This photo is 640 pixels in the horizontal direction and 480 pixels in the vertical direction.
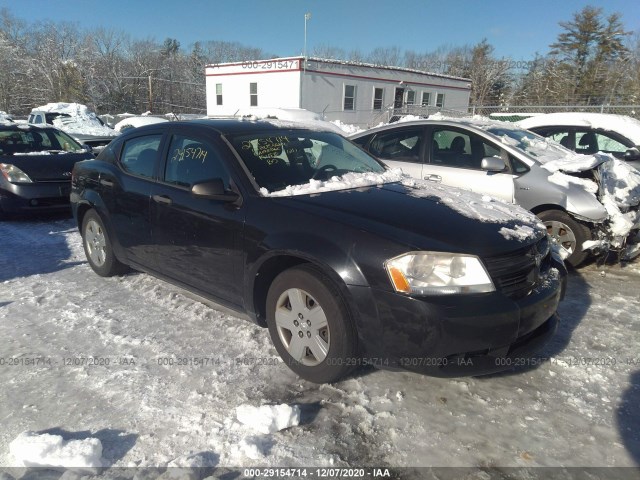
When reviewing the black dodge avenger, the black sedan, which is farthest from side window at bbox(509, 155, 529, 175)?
the black sedan

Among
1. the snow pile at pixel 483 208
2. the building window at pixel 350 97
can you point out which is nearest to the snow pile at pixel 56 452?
the snow pile at pixel 483 208

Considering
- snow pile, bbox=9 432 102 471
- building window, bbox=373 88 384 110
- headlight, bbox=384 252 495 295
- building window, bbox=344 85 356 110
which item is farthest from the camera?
building window, bbox=373 88 384 110

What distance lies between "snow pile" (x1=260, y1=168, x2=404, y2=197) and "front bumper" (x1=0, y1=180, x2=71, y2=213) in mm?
5381

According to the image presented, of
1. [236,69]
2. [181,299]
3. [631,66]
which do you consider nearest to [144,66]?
[236,69]

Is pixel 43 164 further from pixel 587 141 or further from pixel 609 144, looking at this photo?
pixel 609 144

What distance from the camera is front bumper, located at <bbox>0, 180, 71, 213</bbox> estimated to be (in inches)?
274

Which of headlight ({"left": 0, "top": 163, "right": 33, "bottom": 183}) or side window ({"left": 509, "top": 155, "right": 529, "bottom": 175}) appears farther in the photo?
headlight ({"left": 0, "top": 163, "right": 33, "bottom": 183})

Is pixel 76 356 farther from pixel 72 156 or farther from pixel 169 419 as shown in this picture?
pixel 72 156

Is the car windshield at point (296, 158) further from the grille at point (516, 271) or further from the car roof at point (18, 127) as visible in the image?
the car roof at point (18, 127)

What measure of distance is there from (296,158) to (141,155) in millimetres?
1576

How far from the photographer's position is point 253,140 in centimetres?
367

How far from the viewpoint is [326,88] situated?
2553 centimetres

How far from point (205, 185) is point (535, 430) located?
254 cm

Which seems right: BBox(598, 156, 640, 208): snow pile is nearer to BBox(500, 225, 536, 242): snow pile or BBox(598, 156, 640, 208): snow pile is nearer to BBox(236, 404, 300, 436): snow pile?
BBox(500, 225, 536, 242): snow pile
